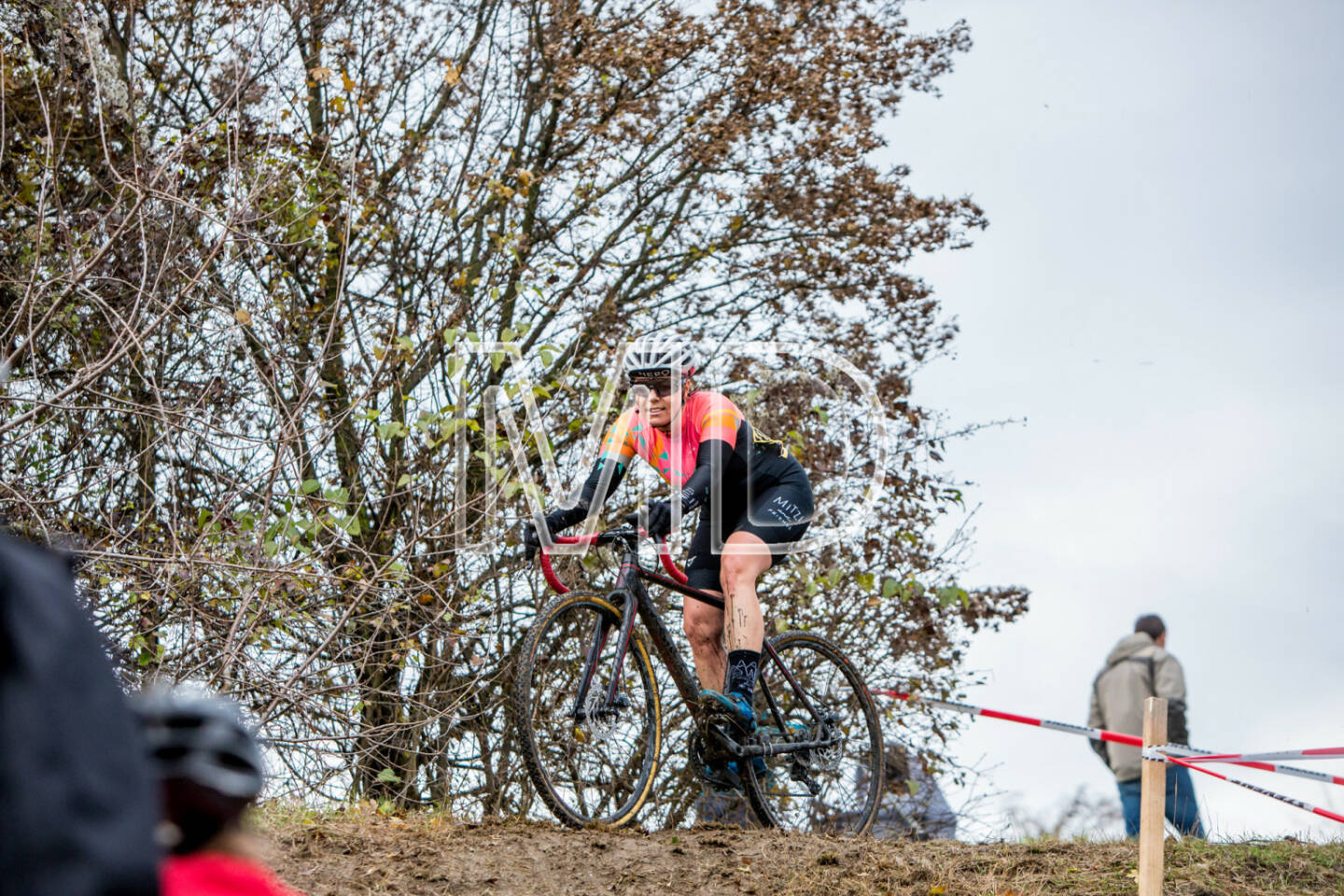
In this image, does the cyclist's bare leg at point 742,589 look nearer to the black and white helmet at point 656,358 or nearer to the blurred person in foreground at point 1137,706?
the black and white helmet at point 656,358

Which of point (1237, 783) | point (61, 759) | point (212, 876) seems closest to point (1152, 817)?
point (1237, 783)

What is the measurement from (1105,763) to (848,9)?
25.0ft

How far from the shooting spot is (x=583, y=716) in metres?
5.39

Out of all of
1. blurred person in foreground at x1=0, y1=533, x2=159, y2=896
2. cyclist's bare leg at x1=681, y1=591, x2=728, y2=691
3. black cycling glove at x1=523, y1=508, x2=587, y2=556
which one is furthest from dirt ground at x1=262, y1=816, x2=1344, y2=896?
blurred person in foreground at x1=0, y1=533, x2=159, y2=896

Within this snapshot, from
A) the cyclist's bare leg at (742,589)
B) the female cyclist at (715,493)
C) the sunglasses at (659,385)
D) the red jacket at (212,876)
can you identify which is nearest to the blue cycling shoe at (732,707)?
the female cyclist at (715,493)

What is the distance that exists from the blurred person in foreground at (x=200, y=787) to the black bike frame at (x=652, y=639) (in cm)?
432

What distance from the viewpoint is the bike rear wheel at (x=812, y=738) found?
639 cm

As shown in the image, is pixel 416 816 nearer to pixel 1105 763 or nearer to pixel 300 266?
pixel 1105 763

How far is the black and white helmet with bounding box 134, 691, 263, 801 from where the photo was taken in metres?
1.10

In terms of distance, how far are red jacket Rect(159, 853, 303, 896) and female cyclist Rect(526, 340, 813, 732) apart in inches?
168

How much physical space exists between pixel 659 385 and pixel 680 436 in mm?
273

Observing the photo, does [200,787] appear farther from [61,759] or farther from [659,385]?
[659,385]

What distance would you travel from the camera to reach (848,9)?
11.9 m


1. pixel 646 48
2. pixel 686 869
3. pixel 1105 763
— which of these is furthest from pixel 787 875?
pixel 646 48
